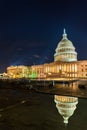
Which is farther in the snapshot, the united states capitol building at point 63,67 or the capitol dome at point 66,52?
the capitol dome at point 66,52

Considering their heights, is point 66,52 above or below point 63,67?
above

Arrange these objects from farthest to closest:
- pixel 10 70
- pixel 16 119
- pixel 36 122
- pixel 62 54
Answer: pixel 10 70 < pixel 62 54 < pixel 16 119 < pixel 36 122

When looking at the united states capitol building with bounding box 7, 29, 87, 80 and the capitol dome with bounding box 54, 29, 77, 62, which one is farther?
the capitol dome with bounding box 54, 29, 77, 62

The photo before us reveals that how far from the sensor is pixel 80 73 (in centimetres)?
11038

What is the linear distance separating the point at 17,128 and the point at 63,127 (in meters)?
3.13

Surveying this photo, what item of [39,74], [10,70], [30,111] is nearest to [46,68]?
[39,74]

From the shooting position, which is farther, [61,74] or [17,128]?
[61,74]

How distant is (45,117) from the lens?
51.4 ft

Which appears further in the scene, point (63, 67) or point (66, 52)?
point (66, 52)

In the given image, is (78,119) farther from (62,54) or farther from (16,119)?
(62,54)

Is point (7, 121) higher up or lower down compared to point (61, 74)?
lower down

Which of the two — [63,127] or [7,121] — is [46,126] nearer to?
[63,127]

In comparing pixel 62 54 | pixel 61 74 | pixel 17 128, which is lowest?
pixel 17 128

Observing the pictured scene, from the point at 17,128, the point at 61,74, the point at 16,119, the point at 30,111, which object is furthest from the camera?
the point at 61,74
